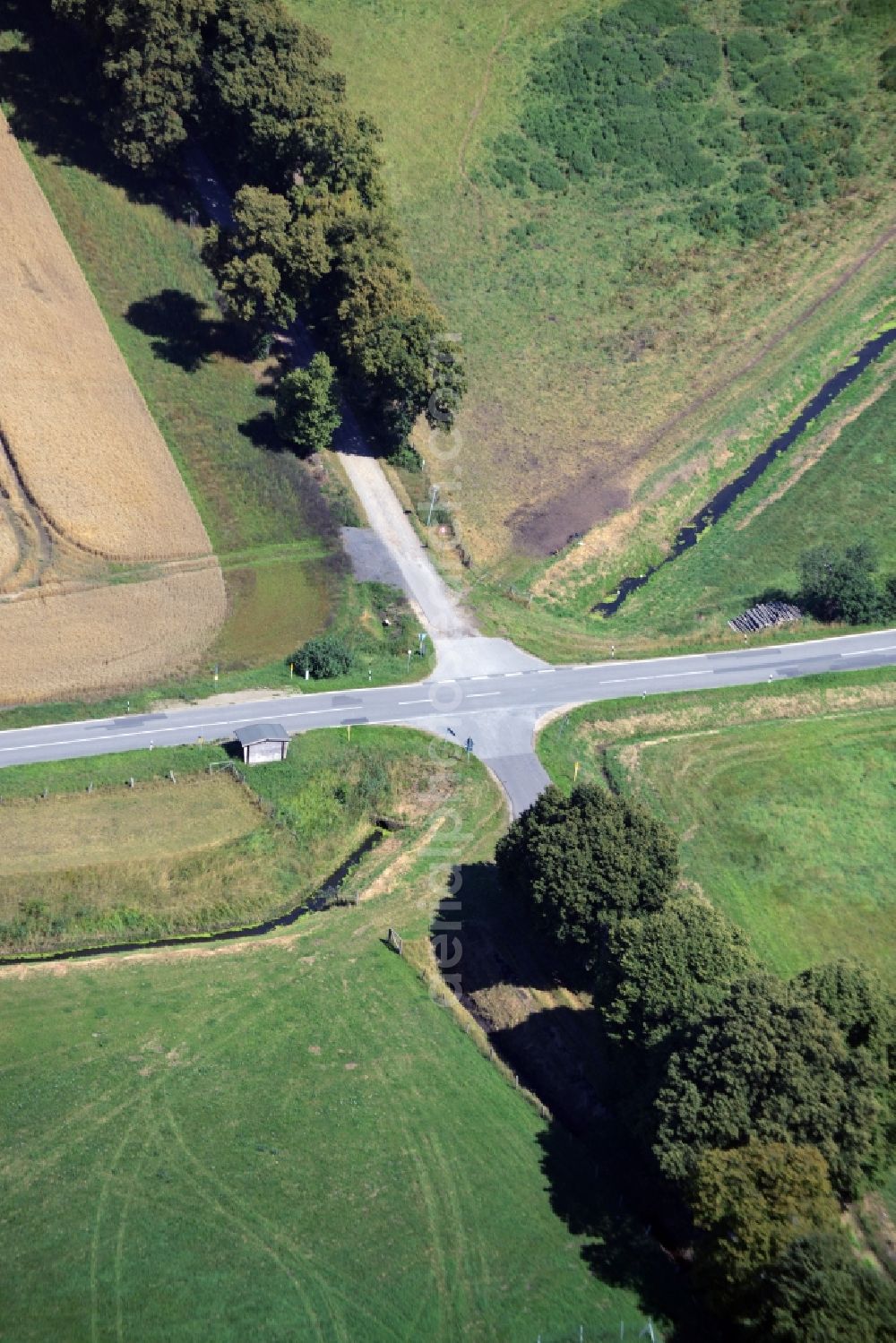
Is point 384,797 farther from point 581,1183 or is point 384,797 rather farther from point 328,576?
point 581,1183

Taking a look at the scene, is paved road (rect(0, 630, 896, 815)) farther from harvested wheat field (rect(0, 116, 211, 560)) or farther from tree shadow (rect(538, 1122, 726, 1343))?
tree shadow (rect(538, 1122, 726, 1343))

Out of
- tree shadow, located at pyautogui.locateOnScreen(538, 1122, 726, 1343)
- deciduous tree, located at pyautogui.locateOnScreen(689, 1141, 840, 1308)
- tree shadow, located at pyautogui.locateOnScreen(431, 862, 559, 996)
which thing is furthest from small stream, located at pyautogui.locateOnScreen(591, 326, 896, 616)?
deciduous tree, located at pyautogui.locateOnScreen(689, 1141, 840, 1308)

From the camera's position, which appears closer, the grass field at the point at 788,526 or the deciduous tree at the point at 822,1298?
the deciduous tree at the point at 822,1298

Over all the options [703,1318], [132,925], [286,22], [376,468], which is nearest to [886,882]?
[703,1318]

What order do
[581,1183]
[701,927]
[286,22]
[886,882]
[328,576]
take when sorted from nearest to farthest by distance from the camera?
[581,1183] → [701,927] → [886,882] → [328,576] → [286,22]

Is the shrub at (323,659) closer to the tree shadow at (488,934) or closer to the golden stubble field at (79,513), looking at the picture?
the golden stubble field at (79,513)

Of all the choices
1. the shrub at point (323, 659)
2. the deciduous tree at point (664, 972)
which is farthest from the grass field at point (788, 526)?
the deciduous tree at point (664, 972)
